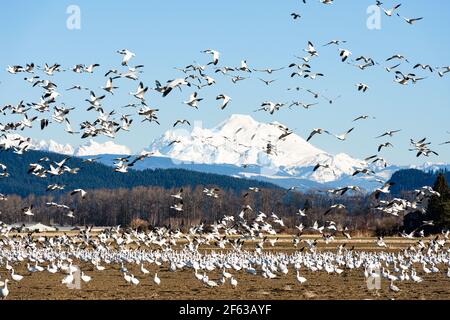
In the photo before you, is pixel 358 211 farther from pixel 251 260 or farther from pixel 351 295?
pixel 351 295

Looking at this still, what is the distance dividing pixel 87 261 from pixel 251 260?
13.7m

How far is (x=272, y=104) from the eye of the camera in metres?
41.6

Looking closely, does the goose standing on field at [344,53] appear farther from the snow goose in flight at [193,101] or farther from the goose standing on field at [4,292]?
the goose standing on field at [4,292]

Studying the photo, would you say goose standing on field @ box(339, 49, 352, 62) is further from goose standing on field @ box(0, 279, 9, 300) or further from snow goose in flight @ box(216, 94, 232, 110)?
goose standing on field @ box(0, 279, 9, 300)

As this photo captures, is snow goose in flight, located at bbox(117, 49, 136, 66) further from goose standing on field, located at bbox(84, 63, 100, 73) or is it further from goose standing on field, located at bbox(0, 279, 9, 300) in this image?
goose standing on field, located at bbox(0, 279, 9, 300)

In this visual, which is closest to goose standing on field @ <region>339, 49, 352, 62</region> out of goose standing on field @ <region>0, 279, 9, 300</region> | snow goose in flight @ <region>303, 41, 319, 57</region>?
snow goose in flight @ <region>303, 41, 319, 57</region>

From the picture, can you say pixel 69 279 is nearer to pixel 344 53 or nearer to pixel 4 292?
pixel 4 292

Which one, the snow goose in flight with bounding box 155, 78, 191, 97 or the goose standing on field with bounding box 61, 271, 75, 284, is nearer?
the snow goose in flight with bounding box 155, 78, 191, 97

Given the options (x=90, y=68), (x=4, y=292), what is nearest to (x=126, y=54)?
(x=90, y=68)

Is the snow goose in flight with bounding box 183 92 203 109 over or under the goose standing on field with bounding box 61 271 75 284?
over

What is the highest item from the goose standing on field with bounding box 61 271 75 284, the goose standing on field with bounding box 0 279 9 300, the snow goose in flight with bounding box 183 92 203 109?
the snow goose in flight with bounding box 183 92 203 109
